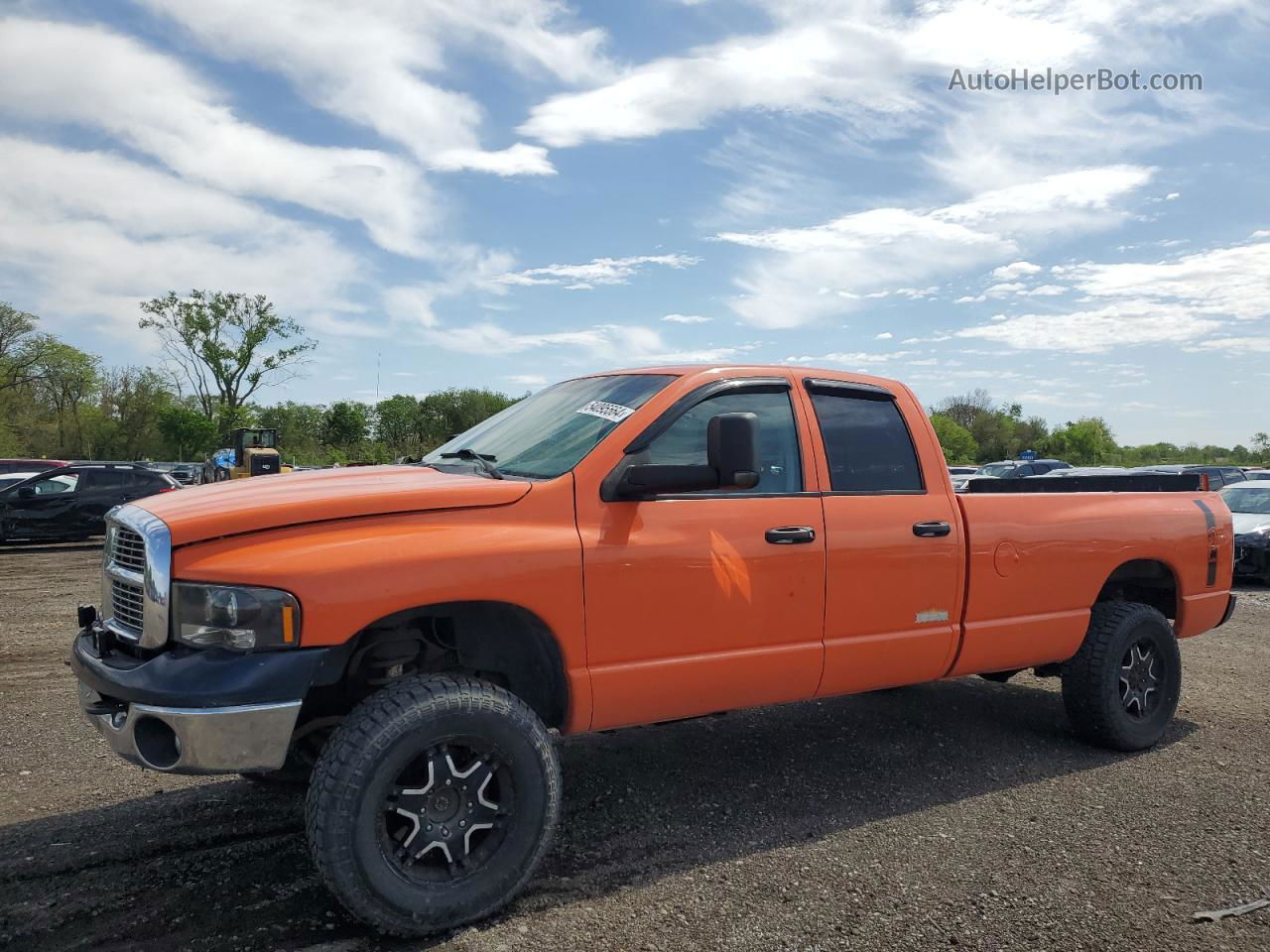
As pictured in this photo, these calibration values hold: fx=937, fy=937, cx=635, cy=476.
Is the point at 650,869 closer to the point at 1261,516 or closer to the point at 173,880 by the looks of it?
the point at 173,880

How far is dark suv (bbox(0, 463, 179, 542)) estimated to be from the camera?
670 inches

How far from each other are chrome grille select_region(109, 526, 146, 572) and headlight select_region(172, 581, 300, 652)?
280 mm

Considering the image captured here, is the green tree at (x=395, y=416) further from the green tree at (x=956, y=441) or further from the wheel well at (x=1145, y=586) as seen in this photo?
the wheel well at (x=1145, y=586)

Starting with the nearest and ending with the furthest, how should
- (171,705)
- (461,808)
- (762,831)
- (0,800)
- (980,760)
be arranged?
(171,705) → (461,808) → (762,831) → (0,800) → (980,760)

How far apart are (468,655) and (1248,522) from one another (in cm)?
1372

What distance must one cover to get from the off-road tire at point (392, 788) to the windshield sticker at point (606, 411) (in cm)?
120

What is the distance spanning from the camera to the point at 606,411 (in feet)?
12.9

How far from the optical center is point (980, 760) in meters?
4.95

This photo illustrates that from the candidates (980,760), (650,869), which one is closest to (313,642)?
(650,869)

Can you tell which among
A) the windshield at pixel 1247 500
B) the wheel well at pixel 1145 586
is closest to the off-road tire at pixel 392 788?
the wheel well at pixel 1145 586

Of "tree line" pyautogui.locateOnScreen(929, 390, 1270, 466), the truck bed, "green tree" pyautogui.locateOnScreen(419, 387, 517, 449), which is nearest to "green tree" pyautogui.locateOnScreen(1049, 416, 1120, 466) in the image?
"tree line" pyautogui.locateOnScreen(929, 390, 1270, 466)

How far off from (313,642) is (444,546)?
52 centimetres

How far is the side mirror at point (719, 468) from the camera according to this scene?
3.42 metres

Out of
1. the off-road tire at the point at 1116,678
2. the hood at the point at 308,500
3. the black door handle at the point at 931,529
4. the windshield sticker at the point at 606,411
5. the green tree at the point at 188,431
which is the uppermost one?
the green tree at the point at 188,431
